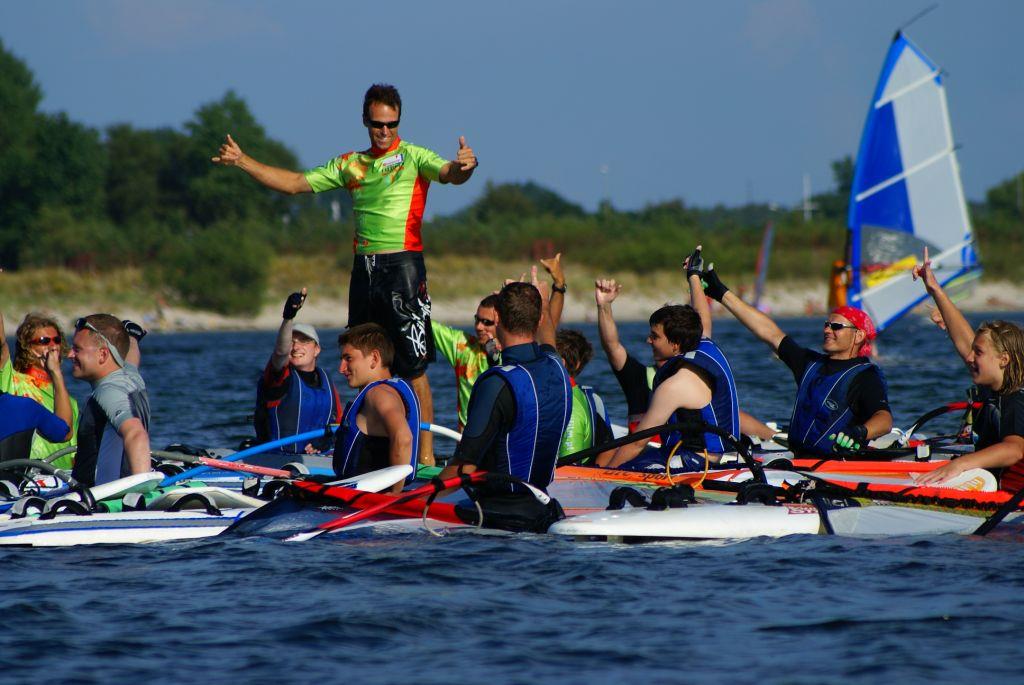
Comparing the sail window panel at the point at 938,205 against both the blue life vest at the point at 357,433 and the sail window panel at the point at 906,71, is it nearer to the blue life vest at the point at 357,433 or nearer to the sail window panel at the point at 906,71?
the sail window panel at the point at 906,71

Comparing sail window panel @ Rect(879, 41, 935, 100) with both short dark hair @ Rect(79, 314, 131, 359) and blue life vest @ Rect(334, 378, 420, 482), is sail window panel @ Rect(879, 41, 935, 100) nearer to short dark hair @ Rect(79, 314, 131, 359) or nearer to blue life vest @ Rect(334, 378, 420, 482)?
blue life vest @ Rect(334, 378, 420, 482)

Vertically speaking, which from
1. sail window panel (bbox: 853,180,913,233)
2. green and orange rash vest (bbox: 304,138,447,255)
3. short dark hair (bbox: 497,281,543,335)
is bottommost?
short dark hair (bbox: 497,281,543,335)

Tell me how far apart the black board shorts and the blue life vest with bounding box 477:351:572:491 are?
208 cm

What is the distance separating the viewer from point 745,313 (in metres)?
10.1

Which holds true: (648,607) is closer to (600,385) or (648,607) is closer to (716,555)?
(716,555)

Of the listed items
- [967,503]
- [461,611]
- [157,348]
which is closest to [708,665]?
[461,611]

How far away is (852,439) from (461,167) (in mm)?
3087

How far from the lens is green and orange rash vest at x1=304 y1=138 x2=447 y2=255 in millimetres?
9352

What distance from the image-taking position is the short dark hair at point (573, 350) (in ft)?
33.0

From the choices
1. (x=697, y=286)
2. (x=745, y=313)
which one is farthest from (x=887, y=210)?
(x=745, y=313)

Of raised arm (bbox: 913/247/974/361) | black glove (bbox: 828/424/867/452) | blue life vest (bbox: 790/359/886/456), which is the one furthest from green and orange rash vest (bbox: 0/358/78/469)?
raised arm (bbox: 913/247/974/361)

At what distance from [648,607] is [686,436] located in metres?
2.73

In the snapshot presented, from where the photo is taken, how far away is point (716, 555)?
733cm

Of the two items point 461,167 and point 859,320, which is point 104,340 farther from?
point 859,320
